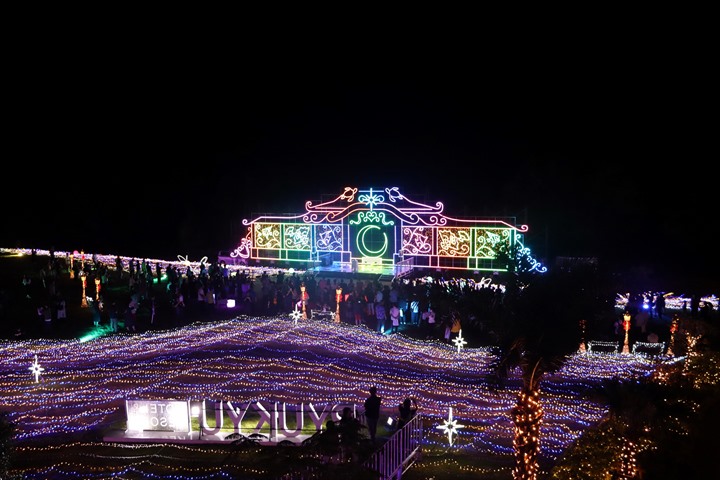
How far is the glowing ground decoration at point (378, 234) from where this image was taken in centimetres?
2842

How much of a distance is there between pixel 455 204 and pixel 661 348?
31737mm

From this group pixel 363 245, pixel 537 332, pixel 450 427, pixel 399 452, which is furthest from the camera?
pixel 363 245

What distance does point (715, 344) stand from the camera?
40.9ft

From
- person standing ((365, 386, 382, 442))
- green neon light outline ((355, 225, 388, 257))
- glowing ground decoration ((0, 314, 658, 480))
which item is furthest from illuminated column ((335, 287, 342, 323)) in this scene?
person standing ((365, 386, 382, 442))

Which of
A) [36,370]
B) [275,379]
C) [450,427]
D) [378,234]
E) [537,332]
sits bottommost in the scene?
[450,427]

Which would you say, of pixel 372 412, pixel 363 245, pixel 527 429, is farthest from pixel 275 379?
pixel 363 245

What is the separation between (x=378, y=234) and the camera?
2997cm

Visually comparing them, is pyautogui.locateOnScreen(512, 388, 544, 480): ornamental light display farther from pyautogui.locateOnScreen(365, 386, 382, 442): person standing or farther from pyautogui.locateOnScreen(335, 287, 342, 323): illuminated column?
pyautogui.locateOnScreen(335, 287, 342, 323): illuminated column

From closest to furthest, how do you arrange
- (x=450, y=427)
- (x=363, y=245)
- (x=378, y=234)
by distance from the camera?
(x=450, y=427) < (x=378, y=234) < (x=363, y=245)

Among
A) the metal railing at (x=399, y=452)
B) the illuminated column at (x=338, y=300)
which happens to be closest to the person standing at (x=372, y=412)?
the metal railing at (x=399, y=452)

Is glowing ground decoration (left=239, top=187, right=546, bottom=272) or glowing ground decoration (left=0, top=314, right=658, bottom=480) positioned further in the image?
glowing ground decoration (left=239, top=187, right=546, bottom=272)

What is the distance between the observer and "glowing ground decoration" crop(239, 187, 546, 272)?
1119 inches

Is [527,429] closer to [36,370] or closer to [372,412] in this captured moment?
[372,412]

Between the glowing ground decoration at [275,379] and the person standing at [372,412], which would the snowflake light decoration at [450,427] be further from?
the person standing at [372,412]
